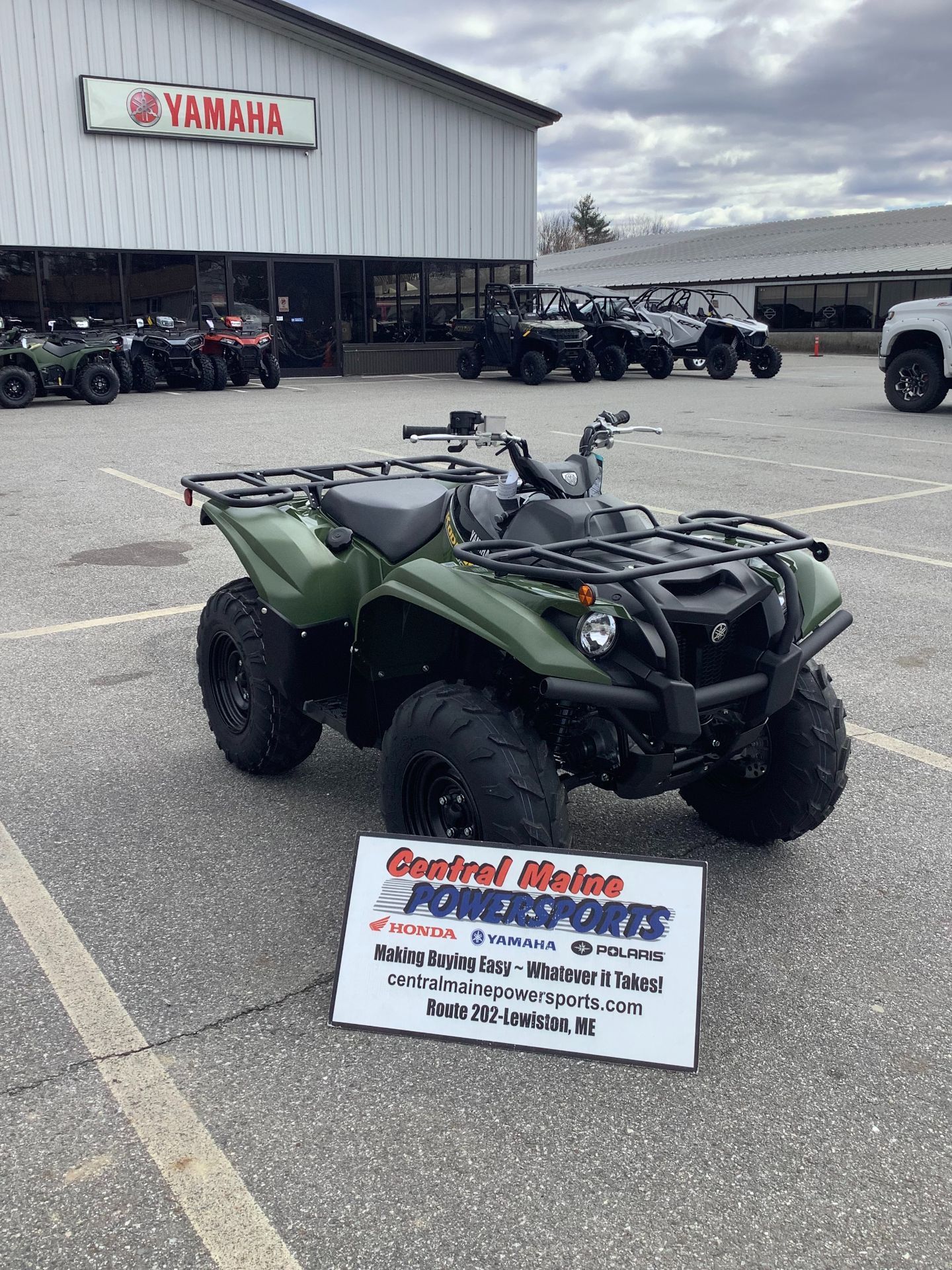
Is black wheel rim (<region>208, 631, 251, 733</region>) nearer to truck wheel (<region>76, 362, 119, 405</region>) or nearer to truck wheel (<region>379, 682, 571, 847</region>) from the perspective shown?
truck wheel (<region>379, 682, 571, 847</region>)

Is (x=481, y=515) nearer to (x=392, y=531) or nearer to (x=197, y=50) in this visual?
(x=392, y=531)

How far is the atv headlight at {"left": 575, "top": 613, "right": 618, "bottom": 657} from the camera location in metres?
2.74

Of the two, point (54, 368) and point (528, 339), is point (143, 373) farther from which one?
point (528, 339)

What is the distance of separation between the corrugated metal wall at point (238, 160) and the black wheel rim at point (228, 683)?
21666 millimetres

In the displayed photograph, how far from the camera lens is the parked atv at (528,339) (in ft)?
72.7

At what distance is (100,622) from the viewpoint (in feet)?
20.1

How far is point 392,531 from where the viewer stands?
3.53 meters

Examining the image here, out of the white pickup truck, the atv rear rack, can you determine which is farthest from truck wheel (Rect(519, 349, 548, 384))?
the atv rear rack

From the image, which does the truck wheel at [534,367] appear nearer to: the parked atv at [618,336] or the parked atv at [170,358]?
the parked atv at [618,336]

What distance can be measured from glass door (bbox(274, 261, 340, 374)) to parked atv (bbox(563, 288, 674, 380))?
6475mm

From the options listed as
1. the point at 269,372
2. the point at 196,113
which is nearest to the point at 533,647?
the point at 269,372

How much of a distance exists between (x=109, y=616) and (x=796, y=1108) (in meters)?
4.77

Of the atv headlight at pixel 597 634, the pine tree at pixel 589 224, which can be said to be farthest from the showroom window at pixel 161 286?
the pine tree at pixel 589 224

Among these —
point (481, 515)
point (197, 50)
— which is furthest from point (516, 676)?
point (197, 50)
